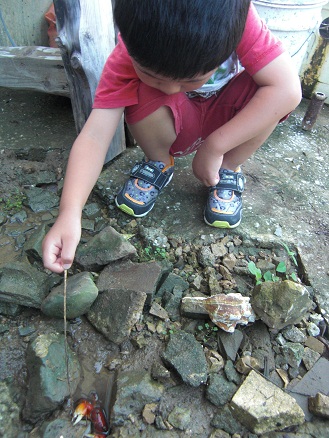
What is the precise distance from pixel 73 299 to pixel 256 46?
1.26 metres

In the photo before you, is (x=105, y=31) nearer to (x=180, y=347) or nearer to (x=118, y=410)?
(x=180, y=347)

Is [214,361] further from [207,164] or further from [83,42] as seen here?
[83,42]

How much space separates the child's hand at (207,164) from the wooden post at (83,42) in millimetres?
666

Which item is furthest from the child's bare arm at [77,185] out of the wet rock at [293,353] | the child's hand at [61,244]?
the wet rock at [293,353]

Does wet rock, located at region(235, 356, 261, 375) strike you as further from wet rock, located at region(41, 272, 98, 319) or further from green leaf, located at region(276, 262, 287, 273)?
wet rock, located at region(41, 272, 98, 319)

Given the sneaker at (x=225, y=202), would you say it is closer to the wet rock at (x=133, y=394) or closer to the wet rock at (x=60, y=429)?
the wet rock at (x=133, y=394)

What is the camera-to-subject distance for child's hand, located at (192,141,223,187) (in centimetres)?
179

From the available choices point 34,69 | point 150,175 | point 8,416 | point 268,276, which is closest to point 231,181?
point 150,175

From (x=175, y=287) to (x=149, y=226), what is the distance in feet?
1.35

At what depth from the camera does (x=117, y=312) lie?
5.01 feet

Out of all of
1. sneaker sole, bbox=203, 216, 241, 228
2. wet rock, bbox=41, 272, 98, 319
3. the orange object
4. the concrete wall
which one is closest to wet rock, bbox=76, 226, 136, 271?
wet rock, bbox=41, 272, 98, 319

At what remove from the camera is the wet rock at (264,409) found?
1306 millimetres

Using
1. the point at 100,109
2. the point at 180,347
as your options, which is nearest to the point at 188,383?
the point at 180,347

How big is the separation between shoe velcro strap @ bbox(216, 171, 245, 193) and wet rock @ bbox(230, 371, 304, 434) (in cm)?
101
